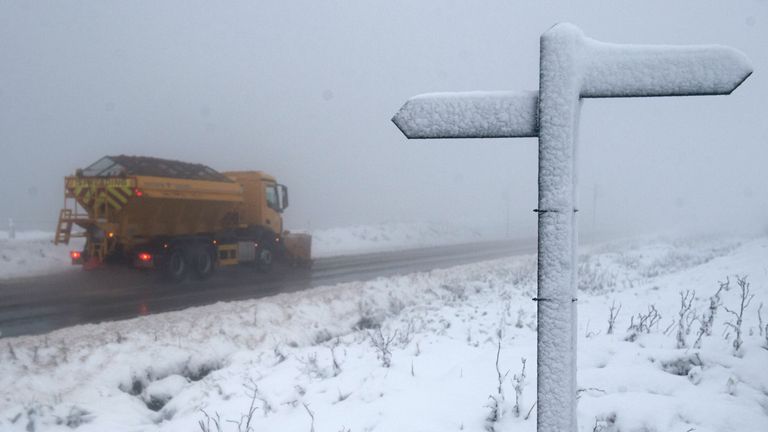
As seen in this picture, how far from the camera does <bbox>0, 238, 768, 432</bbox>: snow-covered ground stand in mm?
3619

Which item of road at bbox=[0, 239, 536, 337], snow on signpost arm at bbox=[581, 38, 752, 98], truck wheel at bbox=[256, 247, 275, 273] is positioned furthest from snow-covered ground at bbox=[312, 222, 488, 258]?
snow on signpost arm at bbox=[581, 38, 752, 98]

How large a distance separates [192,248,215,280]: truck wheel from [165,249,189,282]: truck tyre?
299 mm

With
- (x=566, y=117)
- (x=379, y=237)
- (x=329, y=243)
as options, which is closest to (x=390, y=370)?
(x=566, y=117)

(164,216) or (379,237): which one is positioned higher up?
(164,216)

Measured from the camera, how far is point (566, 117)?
1536 millimetres

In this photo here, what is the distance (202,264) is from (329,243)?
46.3 feet

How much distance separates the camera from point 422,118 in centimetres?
170

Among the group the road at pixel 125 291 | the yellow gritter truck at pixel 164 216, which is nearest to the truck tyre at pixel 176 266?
the yellow gritter truck at pixel 164 216

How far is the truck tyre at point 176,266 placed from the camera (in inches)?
550

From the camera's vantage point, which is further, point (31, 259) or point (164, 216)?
point (31, 259)

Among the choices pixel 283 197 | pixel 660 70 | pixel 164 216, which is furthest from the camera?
pixel 283 197

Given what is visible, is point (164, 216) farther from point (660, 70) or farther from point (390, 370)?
point (660, 70)

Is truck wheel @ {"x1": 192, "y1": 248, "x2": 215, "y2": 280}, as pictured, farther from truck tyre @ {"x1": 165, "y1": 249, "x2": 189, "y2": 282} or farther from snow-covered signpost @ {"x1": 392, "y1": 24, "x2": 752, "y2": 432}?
snow-covered signpost @ {"x1": 392, "y1": 24, "x2": 752, "y2": 432}

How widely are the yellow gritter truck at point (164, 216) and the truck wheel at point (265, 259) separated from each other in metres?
0.03
